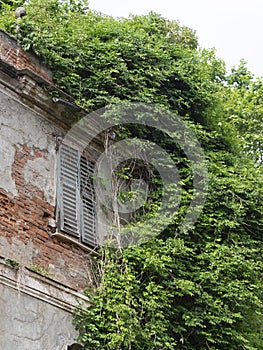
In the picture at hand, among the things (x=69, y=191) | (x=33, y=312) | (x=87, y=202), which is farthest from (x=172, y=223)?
(x=33, y=312)

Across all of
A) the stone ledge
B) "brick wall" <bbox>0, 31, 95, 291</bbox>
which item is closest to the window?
"brick wall" <bbox>0, 31, 95, 291</bbox>

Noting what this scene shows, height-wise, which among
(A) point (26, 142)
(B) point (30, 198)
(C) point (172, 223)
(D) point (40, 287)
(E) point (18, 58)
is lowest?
(D) point (40, 287)

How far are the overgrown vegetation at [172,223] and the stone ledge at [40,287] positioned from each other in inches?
8.2

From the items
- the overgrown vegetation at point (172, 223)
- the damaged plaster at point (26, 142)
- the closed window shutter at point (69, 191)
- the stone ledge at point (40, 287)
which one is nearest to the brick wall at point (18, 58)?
the overgrown vegetation at point (172, 223)

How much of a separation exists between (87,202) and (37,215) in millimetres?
1179

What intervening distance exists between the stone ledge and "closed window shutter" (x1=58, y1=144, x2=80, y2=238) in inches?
35.3

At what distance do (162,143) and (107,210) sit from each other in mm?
1704

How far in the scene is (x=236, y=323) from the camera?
9961 mm

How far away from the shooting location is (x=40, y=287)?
8336 millimetres

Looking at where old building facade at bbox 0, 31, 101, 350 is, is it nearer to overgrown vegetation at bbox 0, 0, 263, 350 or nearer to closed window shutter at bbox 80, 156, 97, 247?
closed window shutter at bbox 80, 156, 97, 247

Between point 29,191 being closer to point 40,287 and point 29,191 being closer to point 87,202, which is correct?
point 87,202

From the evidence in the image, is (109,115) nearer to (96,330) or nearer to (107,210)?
(107,210)

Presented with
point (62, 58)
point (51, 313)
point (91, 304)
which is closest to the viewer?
point (51, 313)

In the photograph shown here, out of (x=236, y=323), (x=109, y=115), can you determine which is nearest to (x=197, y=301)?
(x=236, y=323)
